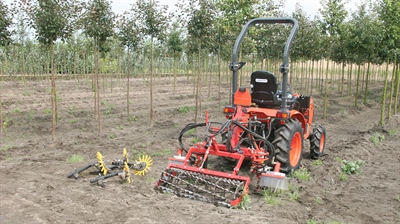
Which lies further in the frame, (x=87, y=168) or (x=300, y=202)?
(x=87, y=168)

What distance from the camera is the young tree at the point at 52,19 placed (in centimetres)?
1011

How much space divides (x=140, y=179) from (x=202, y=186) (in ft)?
3.84

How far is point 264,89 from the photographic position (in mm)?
7316

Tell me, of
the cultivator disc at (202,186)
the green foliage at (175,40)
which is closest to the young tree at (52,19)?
the cultivator disc at (202,186)

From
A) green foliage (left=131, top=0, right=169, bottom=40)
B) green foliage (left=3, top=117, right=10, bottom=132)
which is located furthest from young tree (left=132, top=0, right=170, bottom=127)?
green foliage (left=3, top=117, right=10, bottom=132)

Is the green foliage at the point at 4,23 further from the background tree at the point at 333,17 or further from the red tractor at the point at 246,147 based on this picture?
the background tree at the point at 333,17

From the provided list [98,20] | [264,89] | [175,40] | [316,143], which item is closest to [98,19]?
[98,20]

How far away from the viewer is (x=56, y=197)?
18.2ft

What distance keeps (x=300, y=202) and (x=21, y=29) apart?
57.8 feet

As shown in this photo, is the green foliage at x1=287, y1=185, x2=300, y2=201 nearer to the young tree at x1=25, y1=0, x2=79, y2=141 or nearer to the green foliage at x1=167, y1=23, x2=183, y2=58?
the young tree at x1=25, y1=0, x2=79, y2=141

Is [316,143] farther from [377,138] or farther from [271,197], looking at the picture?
[377,138]

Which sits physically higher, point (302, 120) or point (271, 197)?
point (302, 120)

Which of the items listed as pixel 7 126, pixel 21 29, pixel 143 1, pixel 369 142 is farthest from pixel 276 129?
pixel 21 29

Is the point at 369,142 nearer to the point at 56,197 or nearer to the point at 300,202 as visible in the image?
the point at 300,202
